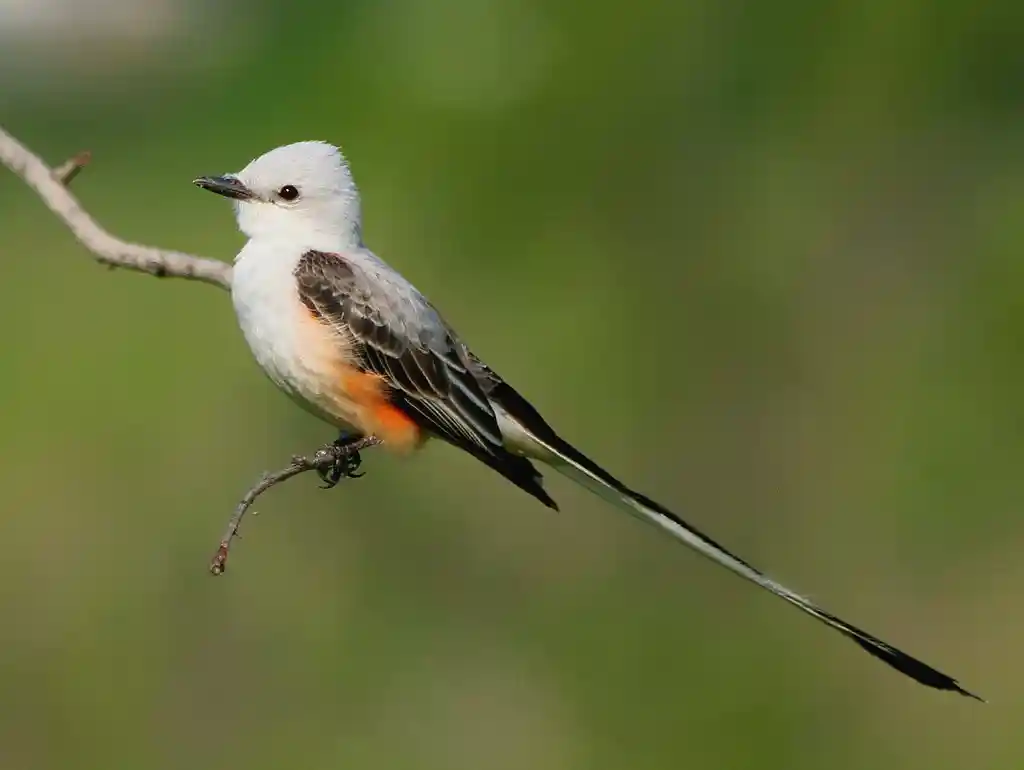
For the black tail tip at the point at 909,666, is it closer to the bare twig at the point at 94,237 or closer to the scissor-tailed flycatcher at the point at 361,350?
the scissor-tailed flycatcher at the point at 361,350

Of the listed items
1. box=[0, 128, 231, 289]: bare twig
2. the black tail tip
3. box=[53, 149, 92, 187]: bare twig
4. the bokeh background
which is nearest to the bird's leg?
box=[0, 128, 231, 289]: bare twig

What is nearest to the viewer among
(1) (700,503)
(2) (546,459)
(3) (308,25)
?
(2) (546,459)

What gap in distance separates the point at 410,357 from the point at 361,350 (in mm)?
87

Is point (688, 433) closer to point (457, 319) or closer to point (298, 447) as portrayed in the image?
point (457, 319)

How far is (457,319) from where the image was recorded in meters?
5.95

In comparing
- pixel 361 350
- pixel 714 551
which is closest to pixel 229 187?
pixel 361 350

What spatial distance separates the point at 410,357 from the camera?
2652mm

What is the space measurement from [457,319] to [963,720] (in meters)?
2.34

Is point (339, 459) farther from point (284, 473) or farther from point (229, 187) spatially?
point (229, 187)

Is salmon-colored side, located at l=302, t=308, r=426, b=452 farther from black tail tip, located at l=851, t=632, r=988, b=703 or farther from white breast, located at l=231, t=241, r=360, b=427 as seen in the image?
black tail tip, located at l=851, t=632, r=988, b=703

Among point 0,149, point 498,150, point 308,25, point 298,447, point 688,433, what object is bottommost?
point 0,149

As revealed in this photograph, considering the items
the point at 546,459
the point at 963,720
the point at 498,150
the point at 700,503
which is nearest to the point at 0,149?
the point at 546,459

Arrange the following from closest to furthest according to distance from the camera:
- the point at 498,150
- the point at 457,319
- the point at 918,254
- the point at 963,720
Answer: the point at 963,720 → the point at 457,319 → the point at 918,254 → the point at 498,150

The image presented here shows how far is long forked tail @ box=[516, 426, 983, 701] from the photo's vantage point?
8.06 feet
